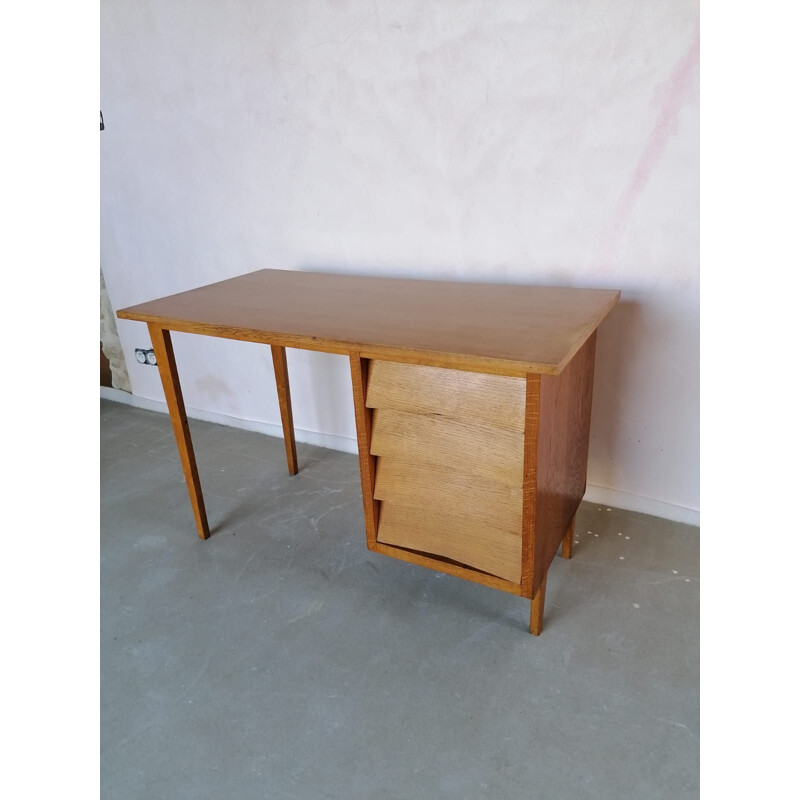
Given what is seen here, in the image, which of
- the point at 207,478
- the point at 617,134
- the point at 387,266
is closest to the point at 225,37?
the point at 387,266

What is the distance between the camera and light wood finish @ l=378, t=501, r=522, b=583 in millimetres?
1466

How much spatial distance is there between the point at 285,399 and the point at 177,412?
0.50 m

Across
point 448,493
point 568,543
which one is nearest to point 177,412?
point 448,493

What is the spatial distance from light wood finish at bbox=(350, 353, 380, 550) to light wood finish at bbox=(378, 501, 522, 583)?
0.08 ft

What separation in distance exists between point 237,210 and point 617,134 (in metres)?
1.49

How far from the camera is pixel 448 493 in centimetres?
149

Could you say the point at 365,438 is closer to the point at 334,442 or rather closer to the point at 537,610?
the point at 537,610

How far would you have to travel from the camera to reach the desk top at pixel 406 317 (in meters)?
1.30

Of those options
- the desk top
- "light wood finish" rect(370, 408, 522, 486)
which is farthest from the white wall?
"light wood finish" rect(370, 408, 522, 486)

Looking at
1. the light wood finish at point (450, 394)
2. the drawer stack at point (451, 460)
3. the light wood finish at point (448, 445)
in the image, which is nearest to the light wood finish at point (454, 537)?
the drawer stack at point (451, 460)

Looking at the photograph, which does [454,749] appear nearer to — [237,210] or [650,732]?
[650,732]

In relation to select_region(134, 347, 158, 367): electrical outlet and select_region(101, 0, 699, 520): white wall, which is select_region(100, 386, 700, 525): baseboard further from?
select_region(134, 347, 158, 367): electrical outlet

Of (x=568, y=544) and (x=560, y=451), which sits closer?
(x=560, y=451)

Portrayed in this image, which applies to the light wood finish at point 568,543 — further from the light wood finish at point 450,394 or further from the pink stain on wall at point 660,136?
the pink stain on wall at point 660,136
